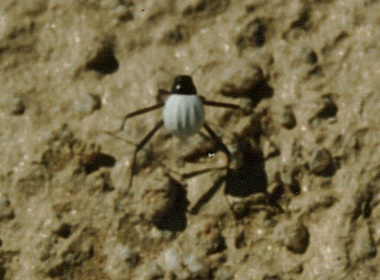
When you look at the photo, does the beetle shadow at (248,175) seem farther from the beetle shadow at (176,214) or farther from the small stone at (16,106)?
the small stone at (16,106)

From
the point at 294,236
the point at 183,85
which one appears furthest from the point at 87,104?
the point at 294,236

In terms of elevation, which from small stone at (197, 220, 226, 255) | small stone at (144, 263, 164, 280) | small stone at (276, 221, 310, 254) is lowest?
small stone at (276, 221, 310, 254)

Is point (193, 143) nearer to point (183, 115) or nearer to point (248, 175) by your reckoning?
point (183, 115)

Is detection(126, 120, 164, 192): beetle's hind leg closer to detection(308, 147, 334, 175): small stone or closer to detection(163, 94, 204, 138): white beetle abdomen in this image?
detection(163, 94, 204, 138): white beetle abdomen

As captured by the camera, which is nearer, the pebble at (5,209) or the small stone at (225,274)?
the small stone at (225,274)

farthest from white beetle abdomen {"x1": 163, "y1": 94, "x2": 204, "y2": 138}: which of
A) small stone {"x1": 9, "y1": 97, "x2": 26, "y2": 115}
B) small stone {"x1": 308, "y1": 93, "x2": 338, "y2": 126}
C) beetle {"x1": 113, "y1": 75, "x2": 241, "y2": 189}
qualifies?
small stone {"x1": 9, "y1": 97, "x2": 26, "y2": 115}

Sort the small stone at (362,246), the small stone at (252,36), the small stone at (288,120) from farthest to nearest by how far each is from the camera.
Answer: the small stone at (252,36) < the small stone at (288,120) < the small stone at (362,246)

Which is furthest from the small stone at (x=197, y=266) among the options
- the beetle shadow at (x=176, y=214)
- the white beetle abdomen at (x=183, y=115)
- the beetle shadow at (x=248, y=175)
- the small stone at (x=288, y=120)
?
the small stone at (x=288, y=120)

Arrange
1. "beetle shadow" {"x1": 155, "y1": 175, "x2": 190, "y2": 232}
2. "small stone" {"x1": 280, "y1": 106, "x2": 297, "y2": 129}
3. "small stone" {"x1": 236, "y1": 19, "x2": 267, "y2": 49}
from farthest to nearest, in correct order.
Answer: "small stone" {"x1": 236, "y1": 19, "x2": 267, "y2": 49} → "small stone" {"x1": 280, "y1": 106, "x2": 297, "y2": 129} → "beetle shadow" {"x1": 155, "y1": 175, "x2": 190, "y2": 232}
